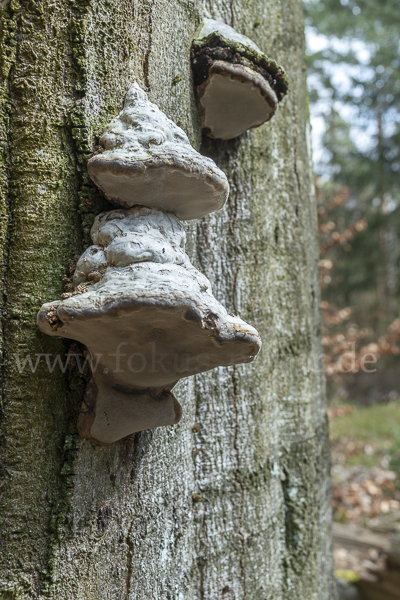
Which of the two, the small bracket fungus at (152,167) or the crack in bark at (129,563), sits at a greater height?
the small bracket fungus at (152,167)

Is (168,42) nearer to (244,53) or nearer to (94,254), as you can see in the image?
(244,53)

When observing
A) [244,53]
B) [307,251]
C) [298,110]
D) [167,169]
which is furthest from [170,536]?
[298,110]

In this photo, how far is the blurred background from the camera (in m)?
5.45

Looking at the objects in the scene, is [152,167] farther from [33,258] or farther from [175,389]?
[175,389]

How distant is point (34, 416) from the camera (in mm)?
1018

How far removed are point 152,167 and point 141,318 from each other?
0.30 metres

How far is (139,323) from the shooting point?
2.80 feet

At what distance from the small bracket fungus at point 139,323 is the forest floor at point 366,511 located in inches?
178

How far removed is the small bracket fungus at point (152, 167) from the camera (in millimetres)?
932

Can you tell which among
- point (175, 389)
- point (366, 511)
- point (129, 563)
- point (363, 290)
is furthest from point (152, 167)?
point (363, 290)

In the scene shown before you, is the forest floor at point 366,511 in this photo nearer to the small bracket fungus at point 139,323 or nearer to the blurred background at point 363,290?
the blurred background at point 363,290

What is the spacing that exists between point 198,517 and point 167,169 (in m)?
0.95

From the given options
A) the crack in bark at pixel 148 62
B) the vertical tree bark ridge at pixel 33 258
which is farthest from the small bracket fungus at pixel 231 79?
the vertical tree bark ridge at pixel 33 258

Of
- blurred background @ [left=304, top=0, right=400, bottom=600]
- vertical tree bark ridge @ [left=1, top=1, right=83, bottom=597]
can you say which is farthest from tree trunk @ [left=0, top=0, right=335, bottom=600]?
blurred background @ [left=304, top=0, right=400, bottom=600]
